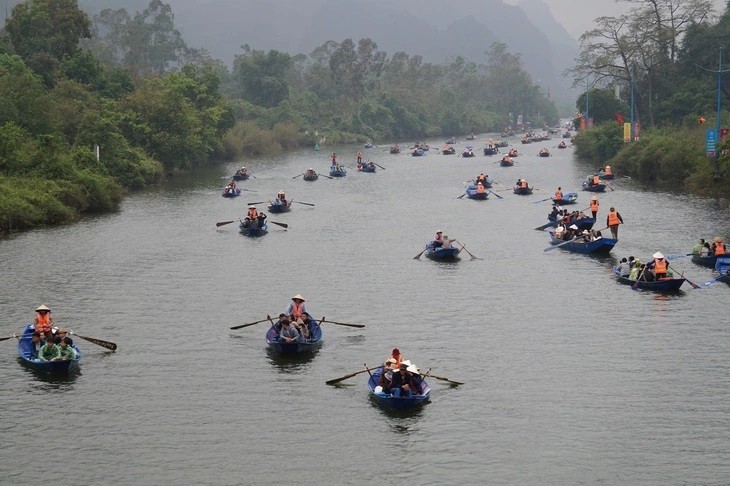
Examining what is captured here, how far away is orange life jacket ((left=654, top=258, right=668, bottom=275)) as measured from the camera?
113ft

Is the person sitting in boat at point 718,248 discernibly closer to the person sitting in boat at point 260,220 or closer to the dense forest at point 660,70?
the person sitting in boat at point 260,220

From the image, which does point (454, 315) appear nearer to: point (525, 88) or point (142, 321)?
point (142, 321)

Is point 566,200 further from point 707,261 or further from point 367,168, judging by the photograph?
point 367,168

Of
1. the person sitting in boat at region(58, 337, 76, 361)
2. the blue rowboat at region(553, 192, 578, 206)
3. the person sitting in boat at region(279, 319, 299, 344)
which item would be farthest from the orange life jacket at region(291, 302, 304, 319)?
the blue rowboat at region(553, 192, 578, 206)

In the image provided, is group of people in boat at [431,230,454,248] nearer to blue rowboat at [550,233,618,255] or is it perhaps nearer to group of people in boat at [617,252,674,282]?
blue rowboat at [550,233,618,255]

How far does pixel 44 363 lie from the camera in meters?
26.0

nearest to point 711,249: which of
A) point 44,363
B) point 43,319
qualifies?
point 43,319

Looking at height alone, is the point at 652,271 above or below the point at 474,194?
below

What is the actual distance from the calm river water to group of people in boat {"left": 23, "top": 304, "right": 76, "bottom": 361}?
0.62m

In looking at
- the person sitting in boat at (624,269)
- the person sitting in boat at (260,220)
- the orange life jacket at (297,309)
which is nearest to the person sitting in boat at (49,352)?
the orange life jacket at (297,309)

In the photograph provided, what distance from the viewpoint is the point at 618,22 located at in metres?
87.0

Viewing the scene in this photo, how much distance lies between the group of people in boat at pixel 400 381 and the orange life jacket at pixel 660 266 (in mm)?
13801

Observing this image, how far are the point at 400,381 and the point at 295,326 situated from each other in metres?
5.19

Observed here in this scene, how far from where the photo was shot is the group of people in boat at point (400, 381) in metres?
23.5
